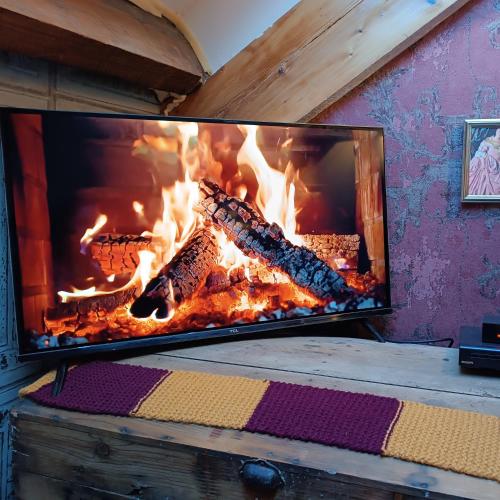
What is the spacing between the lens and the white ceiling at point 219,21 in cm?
166

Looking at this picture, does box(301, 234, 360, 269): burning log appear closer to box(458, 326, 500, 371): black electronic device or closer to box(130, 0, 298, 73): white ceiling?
box(458, 326, 500, 371): black electronic device

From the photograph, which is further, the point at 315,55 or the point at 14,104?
the point at 315,55

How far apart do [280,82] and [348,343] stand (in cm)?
88

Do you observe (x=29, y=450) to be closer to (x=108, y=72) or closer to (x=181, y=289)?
(x=181, y=289)

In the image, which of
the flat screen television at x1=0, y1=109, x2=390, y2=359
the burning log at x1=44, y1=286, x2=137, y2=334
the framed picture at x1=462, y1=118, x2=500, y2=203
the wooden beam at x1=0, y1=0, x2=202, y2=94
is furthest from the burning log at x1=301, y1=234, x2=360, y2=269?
the wooden beam at x1=0, y1=0, x2=202, y2=94

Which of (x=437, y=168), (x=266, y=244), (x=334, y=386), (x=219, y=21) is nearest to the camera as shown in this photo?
(x=334, y=386)

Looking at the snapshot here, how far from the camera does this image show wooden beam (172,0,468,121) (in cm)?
154

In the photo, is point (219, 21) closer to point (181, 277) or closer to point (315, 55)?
point (315, 55)

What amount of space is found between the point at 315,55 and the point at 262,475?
4.24 feet

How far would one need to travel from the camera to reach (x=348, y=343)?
4.73ft

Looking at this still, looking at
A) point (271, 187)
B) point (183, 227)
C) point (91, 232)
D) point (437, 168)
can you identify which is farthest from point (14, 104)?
point (437, 168)

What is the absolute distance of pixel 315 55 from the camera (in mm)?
1619

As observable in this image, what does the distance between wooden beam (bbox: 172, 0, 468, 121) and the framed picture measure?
35 centimetres

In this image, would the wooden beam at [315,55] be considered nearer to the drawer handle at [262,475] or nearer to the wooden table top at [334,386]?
the wooden table top at [334,386]
